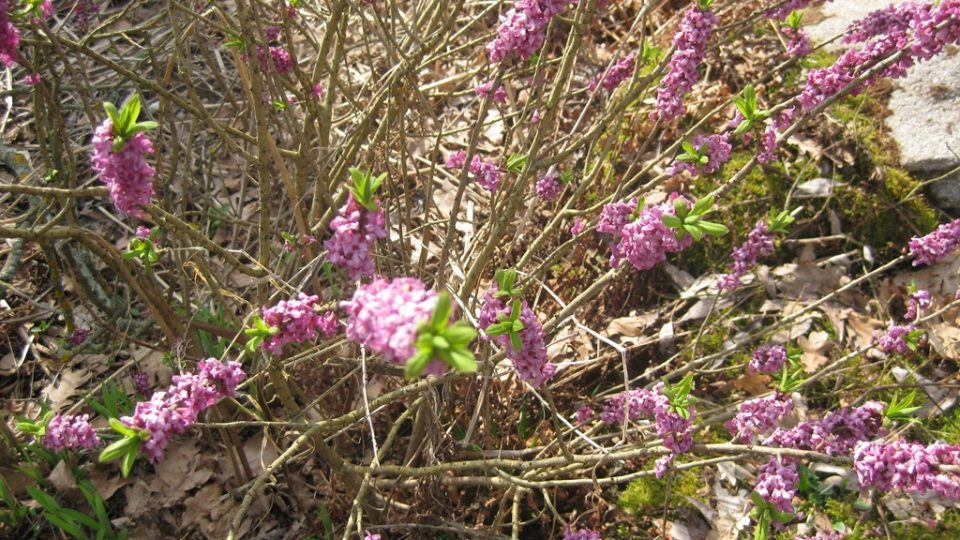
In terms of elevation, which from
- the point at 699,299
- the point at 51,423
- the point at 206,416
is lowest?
the point at 699,299

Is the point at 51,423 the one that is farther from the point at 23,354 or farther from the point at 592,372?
the point at 592,372

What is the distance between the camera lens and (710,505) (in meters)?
3.22

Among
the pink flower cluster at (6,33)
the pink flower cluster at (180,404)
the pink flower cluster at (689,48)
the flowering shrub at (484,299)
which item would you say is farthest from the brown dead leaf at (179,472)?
the pink flower cluster at (689,48)

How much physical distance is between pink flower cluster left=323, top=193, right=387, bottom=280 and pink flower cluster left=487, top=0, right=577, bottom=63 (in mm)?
863

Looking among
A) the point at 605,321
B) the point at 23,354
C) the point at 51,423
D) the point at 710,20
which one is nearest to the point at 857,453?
the point at 710,20

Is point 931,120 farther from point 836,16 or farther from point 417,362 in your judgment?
point 417,362

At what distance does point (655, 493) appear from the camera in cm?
328

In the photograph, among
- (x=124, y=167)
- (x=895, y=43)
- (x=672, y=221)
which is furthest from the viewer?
(x=895, y=43)

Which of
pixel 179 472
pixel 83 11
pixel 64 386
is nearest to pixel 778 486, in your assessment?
pixel 179 472

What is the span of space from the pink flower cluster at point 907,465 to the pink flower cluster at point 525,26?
1.57 metres

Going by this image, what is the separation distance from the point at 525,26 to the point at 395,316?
1.24 metres

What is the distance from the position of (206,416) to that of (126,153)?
1.79m

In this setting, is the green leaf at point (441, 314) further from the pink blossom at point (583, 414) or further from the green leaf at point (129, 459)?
the pink blossom at point (583, 414)

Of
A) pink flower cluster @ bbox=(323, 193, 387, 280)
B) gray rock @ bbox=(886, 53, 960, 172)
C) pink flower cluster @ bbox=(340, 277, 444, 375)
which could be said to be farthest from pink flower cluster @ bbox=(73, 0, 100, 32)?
gray rock @ bbox=(886, 53, 960, 172)
